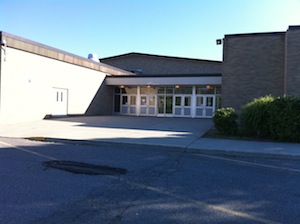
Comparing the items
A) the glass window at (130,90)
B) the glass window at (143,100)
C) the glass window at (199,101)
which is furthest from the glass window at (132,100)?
the glass window at (199,101)

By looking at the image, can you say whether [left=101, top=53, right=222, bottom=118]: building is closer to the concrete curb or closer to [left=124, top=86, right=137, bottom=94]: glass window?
[left=124, top=86, right=137, bottom=94]: glass window

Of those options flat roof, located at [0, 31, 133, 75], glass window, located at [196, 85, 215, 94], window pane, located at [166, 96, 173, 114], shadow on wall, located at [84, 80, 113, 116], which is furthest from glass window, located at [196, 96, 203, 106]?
flat roof, located at [0, 31, 133, 75]

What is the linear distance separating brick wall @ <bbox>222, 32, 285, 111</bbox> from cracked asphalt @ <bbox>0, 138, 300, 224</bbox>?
10.9 metres

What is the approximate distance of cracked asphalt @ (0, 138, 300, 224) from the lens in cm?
406

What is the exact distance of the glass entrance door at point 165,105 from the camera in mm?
28627

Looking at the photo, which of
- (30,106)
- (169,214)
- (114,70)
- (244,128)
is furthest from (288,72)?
(114,70)

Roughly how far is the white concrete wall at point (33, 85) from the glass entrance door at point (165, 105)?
7.69 metres

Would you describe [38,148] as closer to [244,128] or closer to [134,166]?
[134,166]

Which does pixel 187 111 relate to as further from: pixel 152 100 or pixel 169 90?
pixel 152 100

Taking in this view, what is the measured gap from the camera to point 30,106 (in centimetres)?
1961

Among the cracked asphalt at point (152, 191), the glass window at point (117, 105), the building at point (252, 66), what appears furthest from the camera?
the glass window at point (117, 105)

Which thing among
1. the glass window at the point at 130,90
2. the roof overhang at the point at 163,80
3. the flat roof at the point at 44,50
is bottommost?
the glass window at the point at 130,90

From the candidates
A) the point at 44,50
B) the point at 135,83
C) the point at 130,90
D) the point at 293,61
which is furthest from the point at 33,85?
the point at 293,61

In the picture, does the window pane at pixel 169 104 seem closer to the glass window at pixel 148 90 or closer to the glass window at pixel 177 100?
A: the glass window at pixel 177 100
